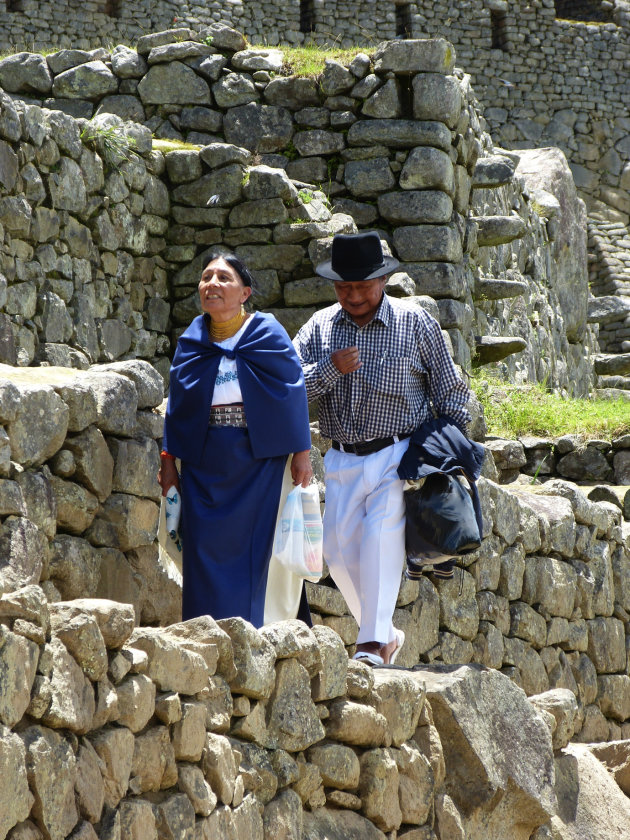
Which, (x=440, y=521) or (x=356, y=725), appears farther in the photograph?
(x=440, y=521)

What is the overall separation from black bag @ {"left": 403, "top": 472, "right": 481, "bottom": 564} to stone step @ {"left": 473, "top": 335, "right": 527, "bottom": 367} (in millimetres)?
5095

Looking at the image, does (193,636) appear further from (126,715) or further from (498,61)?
(498,61)

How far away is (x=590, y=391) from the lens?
14.4 metres

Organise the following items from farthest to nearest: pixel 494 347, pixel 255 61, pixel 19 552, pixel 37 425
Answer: pixel 494 347 → pixel 255 61 → pixel 37 425 → pixel 19 552

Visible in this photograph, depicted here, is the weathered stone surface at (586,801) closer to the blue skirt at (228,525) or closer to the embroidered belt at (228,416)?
the blue skirt at (228,525)

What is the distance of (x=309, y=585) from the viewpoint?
5.05 meters

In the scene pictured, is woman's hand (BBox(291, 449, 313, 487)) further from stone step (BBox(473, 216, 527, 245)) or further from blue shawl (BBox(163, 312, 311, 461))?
stone step (BBox(473, 216, 527, 245))

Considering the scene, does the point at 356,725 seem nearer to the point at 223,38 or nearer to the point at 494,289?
the point at 223,38

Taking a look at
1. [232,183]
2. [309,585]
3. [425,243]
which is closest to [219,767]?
[309,585]

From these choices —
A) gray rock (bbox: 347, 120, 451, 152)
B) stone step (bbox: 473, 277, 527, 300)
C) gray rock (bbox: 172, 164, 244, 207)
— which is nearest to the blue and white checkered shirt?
gray rock (bbox: 172, 164, 244, 207)

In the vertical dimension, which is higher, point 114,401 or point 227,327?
point 227,327

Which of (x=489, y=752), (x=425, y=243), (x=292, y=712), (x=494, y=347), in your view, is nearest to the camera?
(x=292, y=712)

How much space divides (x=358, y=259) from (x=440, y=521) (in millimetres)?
1035

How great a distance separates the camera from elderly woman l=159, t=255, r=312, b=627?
13.4ft
